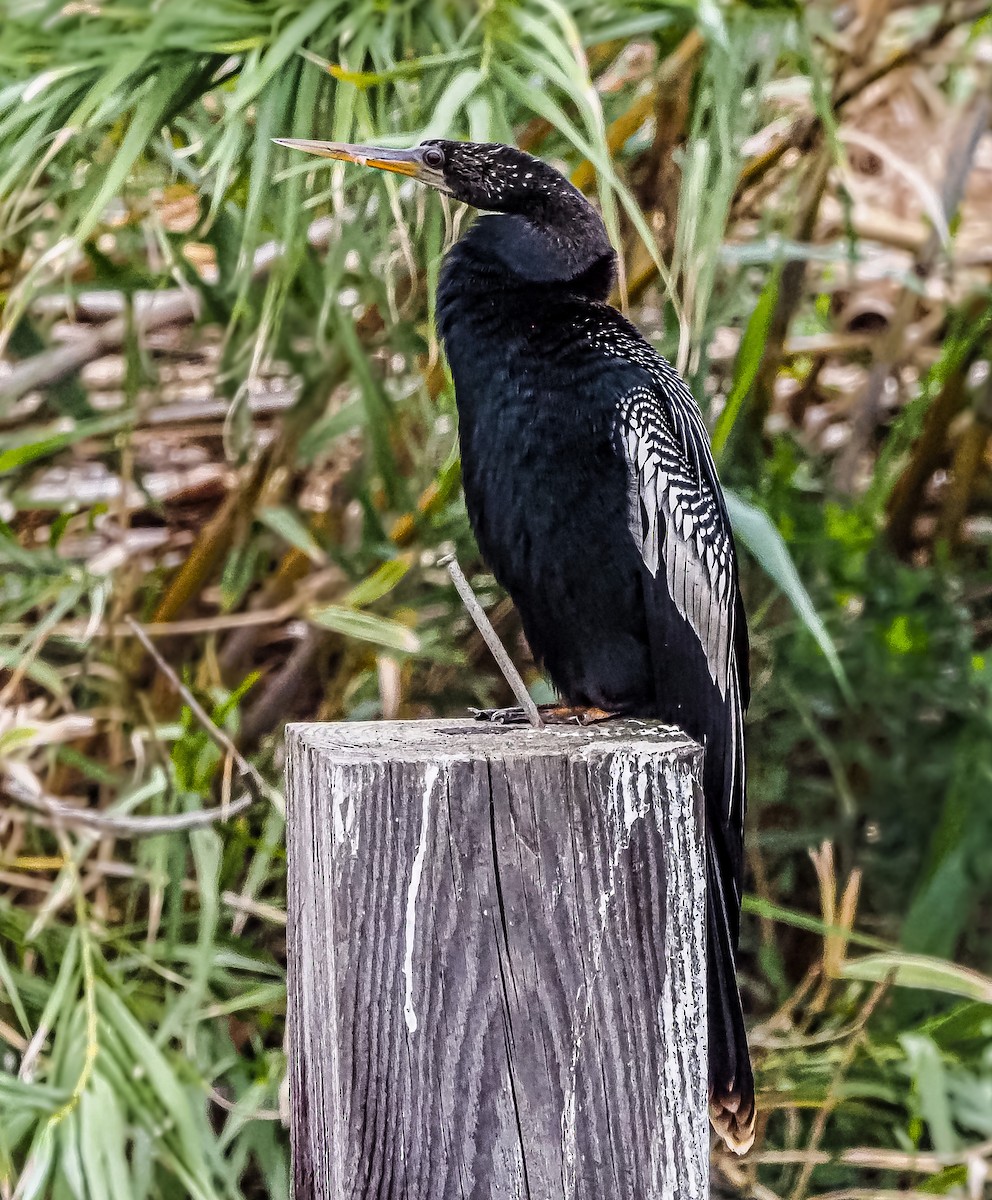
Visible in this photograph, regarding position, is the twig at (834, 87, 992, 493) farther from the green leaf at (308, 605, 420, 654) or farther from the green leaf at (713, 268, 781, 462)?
the green leaf at (308, 605, 420, 654)

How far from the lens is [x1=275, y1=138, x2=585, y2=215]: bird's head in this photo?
135 centimetres

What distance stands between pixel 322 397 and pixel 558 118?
0.82 m

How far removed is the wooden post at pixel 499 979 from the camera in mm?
756

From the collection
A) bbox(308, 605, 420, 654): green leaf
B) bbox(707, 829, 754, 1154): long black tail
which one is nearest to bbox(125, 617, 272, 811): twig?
bbox(308, 605, 420, 654): green leaf

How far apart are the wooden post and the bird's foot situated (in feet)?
1.12

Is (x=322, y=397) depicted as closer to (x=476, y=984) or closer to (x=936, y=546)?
(x=936, y=546)

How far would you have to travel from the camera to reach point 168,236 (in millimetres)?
1970

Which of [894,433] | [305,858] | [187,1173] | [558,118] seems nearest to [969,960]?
[894,433]

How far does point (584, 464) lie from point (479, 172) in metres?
0.32

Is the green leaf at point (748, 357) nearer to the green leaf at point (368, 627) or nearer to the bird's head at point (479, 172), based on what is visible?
the bird's head at point (479, 172)

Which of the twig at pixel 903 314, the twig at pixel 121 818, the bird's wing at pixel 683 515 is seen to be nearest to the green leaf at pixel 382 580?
the twig at pixel 121 818

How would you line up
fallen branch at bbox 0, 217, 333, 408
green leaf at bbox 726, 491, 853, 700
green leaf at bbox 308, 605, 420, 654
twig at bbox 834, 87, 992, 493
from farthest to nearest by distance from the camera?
twig at bbox 834, 87, 992, 493, fallen branch at bbox 0, 217, 333, 408, green leaf at bbox 308, 605, 420, 654, green leaf at bbox 726, 491, 853, 700

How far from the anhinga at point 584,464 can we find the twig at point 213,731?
0.39m

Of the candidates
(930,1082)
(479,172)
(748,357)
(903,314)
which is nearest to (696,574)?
(748,357)
